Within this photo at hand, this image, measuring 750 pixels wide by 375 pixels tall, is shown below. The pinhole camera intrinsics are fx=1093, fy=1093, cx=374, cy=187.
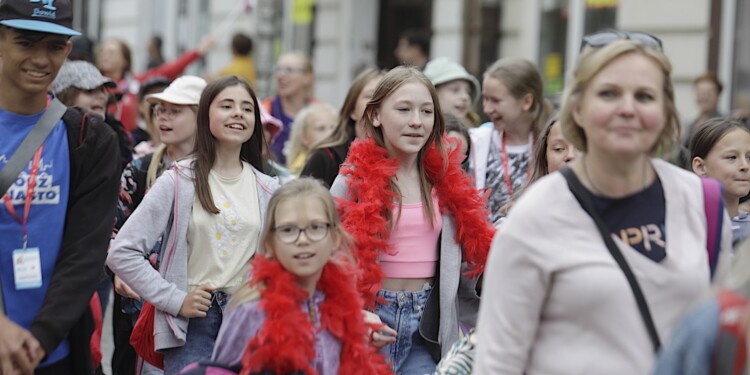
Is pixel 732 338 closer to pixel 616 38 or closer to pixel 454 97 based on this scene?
pixel 616 38

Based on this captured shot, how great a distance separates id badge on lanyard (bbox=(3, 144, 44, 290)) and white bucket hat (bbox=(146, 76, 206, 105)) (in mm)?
2324

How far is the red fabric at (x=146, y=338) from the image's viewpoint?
4914mm

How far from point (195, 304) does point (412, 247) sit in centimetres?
97

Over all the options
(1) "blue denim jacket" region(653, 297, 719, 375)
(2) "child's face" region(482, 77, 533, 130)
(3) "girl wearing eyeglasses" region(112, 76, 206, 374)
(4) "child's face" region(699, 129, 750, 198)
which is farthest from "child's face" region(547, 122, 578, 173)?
(1) "blue denim jacket" region(653, 297, 719, 375)

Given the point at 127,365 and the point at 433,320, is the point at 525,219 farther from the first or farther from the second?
the point at 127,365

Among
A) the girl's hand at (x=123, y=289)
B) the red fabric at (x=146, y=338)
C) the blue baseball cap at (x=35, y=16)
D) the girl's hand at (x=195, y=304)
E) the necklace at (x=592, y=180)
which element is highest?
the blue baseball cap at (x=35, y=16)

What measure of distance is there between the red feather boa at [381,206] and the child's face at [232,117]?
2.03 ft

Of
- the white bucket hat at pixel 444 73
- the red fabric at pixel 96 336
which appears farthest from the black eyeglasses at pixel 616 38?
the white bucket hat at pixel 444 73

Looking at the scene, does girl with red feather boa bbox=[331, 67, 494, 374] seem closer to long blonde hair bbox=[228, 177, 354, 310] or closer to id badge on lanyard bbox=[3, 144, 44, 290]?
long blonde hair bbox=[228, 177, 354, 310]

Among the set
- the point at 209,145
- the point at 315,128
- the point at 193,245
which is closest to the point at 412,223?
the point at 193,245

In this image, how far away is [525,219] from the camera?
3.01 meters

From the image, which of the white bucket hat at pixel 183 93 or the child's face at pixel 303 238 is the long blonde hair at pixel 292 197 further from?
the white bucket hat at pixel 183 93

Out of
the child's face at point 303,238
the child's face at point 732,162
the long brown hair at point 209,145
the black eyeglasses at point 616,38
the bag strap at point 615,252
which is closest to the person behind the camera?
the bag strap at point 615,252

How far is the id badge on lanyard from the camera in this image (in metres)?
3.78
